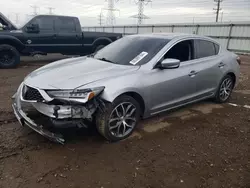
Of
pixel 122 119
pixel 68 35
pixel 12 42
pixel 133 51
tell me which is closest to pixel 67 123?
pixel 122 119

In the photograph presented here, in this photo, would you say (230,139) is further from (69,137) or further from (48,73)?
(48,73)

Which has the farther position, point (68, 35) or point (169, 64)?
point (68, 35)

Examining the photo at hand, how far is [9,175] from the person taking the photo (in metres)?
2.68

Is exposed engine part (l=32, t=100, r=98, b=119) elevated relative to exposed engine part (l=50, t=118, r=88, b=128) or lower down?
elevated

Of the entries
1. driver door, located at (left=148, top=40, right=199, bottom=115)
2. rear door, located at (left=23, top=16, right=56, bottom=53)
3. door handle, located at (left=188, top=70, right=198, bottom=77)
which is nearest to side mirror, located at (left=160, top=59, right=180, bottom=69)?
driver door, located at (left=148, top=40, right=199, bottom=115)

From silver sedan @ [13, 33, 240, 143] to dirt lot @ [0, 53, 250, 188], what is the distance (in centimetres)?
28

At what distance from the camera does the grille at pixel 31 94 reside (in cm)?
314

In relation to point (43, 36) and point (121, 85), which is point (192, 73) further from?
point (43, 36)

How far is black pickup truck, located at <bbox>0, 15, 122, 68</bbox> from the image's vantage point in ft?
28.7

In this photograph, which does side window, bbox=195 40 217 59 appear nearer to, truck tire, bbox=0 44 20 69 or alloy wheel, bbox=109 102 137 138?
alloy wheel, bbox=109 102 137 138

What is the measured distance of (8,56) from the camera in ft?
28.6

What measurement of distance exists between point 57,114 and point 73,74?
69 centimetres

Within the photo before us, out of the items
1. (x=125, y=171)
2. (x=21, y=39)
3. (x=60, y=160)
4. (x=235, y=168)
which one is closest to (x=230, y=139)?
(x=235, y=168)

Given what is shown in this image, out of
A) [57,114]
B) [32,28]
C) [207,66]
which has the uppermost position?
[32,28]
